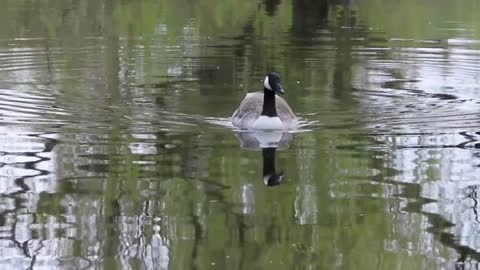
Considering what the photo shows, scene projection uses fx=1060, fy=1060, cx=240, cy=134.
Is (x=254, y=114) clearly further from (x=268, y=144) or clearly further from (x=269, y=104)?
(x=268, y=144)

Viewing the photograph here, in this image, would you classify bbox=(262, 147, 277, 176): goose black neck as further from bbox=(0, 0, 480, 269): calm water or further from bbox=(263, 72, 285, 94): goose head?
bbox=(263, 72, 285, 94): goose head

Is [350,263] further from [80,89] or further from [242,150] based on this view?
[80,89]

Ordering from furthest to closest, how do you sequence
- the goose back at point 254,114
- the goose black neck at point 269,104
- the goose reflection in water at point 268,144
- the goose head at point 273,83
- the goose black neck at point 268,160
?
1. the goose back at point 254,114
2. the goose black neck at point 269,104
3. the goose head at point 273,83
4. the goose black neck at point 268,160
5. the goose reflection in water at point 268,144

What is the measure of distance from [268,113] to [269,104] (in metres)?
0.13

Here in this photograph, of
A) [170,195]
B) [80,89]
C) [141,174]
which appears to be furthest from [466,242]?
[80,89]

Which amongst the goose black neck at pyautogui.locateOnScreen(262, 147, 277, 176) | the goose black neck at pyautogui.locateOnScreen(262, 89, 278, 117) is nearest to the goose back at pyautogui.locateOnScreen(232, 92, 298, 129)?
the goose black neck at pyautogui.locateOnScreen(262, 89, 278, 117)

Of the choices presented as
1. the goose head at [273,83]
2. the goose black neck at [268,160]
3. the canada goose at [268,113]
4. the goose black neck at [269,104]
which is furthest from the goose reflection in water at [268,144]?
the goose head at [273,83]

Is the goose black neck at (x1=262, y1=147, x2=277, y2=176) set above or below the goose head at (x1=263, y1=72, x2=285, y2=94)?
below

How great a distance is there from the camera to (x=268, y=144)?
559 inches

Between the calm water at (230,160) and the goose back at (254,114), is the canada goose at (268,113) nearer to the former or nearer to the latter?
the goose back at (254,114)

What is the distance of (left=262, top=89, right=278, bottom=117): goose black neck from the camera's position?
49.8 ft

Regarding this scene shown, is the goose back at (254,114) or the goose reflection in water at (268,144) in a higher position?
the goose back at (254,114)

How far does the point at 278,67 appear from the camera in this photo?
23078 mm

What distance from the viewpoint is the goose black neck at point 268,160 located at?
1238 centimetres
